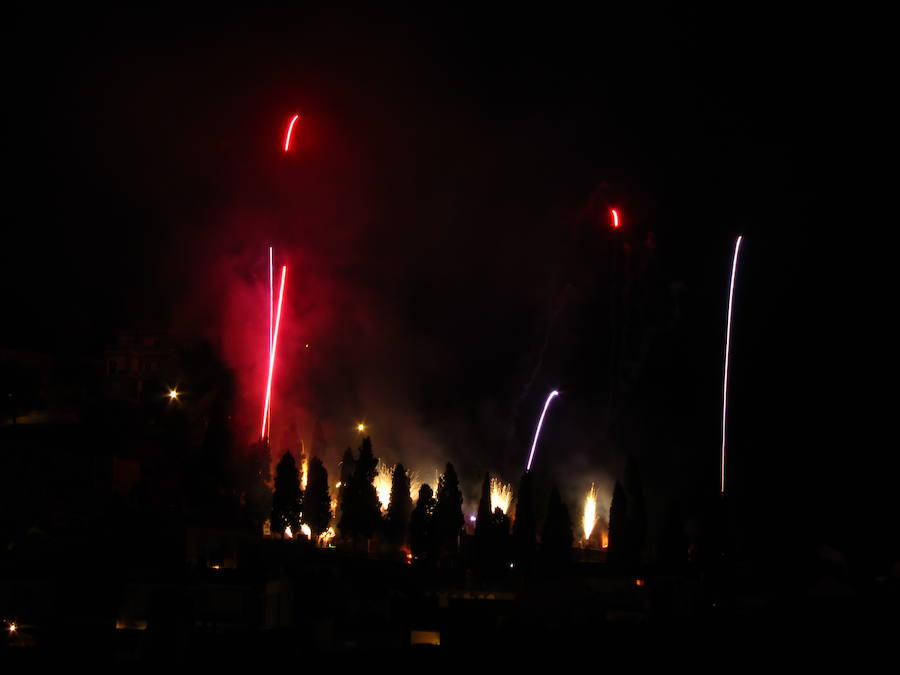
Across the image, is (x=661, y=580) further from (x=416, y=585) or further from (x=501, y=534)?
(x=416, y=585)

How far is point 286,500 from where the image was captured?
116 ft

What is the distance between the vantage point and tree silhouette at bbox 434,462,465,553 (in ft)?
118

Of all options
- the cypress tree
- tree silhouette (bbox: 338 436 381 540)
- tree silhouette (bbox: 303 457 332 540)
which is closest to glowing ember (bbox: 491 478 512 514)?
the cypress tree

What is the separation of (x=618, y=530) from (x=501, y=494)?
9028 mm

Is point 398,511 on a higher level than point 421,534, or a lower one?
higher

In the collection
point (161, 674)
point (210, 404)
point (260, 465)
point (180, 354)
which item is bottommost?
point (161, 674)

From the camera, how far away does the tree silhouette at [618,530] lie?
37281mm

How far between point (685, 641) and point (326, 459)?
29.6 meters

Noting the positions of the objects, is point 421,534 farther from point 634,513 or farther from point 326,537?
point 634,513

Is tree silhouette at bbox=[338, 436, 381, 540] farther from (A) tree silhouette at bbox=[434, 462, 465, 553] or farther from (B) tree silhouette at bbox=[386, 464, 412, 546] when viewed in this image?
(A) tree silhouette at bbox=[434, 462, 465, 553]

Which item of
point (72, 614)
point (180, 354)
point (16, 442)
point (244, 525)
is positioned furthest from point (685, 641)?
point (180, 354)

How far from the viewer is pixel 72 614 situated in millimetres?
22406

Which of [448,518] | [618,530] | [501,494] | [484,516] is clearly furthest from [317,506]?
Answer: [501,494]

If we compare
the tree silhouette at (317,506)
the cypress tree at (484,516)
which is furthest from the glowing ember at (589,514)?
the tree silhouette at (317,506)
